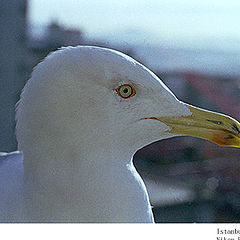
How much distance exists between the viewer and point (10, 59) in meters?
1.00

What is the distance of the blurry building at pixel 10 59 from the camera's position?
97 cm

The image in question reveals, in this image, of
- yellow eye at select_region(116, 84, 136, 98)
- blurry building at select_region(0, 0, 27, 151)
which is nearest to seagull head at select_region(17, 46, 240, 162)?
yellow eye at select_region(116, 84, 136, 98)

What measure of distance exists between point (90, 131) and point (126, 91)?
10 centimetres

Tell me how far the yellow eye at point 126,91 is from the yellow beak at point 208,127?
94 mm

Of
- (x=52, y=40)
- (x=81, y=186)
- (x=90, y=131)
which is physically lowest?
(x=81, y=186)

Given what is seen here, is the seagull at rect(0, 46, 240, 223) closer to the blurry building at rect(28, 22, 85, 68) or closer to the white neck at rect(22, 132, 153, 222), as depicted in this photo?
the white neck at rect(22, 132, 153, 222)

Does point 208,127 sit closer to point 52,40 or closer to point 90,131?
point 90,131

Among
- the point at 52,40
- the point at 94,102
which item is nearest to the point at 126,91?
the point at 94,102

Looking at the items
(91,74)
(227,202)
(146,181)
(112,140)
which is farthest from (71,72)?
(227,202)

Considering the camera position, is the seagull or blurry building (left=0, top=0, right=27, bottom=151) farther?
blurry building (left=0, top=0, right=27, bottom=151)

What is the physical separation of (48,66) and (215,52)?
1.53 feet

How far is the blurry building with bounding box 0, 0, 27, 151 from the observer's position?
0.97m

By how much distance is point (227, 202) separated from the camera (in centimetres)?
105

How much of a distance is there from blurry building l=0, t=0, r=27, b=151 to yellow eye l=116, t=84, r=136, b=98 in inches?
11.9
